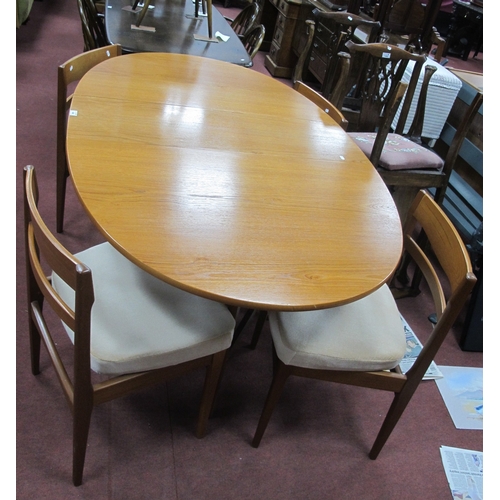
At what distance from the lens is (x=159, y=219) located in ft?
3.47

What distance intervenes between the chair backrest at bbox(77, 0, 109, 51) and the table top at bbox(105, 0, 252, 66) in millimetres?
94

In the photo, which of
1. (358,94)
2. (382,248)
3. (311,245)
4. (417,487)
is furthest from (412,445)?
(358,94)

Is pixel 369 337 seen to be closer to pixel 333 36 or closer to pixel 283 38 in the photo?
pixel 333 36

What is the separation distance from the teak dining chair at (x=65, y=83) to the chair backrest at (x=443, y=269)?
1.23 metres

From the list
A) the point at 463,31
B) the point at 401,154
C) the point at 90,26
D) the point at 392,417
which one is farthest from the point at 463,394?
the point at 463,31

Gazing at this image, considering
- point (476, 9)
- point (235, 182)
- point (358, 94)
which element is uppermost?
point (476, 9)

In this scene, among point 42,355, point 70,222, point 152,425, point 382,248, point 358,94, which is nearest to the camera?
point 382,248

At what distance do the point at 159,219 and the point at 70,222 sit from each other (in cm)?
131

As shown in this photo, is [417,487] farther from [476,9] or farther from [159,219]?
[476,9]

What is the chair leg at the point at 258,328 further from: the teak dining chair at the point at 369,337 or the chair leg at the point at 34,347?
the chair leg at the point at 34,347

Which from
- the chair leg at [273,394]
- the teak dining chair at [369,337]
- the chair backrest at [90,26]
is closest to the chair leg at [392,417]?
the teak dining chair at [369,337]

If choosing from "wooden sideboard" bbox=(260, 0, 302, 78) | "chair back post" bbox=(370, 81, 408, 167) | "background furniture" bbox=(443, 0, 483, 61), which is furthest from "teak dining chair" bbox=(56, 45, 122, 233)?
"background furniture" bbox=(443, 0, 483, 61)

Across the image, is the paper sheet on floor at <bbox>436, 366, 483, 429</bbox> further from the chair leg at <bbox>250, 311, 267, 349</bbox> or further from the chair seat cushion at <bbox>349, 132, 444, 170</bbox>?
the chair seat cushion at <bbox>349, 132, 444, 170</bbox>

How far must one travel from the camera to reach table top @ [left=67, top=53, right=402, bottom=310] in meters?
0.97
